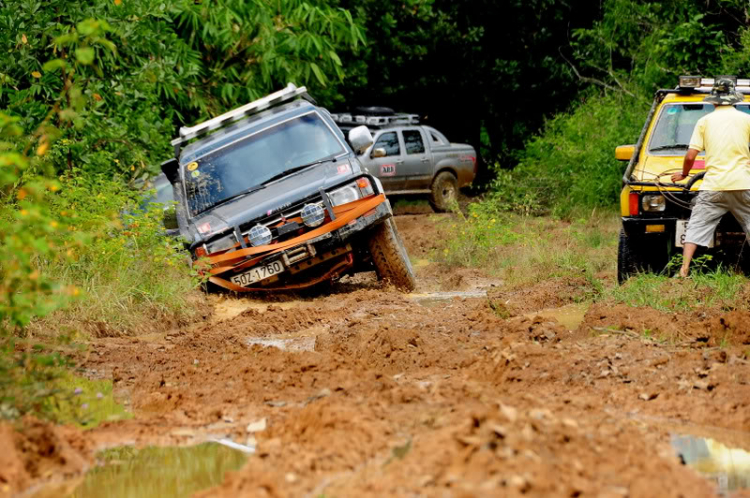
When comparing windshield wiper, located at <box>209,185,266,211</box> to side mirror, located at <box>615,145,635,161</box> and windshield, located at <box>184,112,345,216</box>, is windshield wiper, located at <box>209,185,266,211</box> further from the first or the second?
side mirror, located at <box>615,145,635,161</box>

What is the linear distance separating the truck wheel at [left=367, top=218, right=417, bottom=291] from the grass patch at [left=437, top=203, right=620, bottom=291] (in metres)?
1.08

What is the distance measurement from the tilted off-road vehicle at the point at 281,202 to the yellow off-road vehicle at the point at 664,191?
7.42 feet

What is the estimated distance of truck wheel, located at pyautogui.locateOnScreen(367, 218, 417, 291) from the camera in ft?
35.3

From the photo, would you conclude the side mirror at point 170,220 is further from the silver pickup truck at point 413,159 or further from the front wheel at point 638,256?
the silver pickup truck at point 413,159

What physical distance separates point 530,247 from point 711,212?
4.26 metres

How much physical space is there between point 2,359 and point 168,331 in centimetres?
370

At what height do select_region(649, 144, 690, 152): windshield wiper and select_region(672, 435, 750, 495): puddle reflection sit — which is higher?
select_region(649, 144, 690, 152): windshield wiper

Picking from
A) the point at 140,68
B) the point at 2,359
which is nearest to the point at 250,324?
the point at 2,359

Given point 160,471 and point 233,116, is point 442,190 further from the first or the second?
point 160,471

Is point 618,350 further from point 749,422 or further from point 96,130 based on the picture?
point 96,130

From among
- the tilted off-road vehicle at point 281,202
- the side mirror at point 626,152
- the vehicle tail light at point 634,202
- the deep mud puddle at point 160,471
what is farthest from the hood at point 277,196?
the deep mud puddle at point 160,471

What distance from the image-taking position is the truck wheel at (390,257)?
10.8m

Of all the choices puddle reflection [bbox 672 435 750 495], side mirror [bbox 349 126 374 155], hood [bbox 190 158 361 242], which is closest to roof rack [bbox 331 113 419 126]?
side mirror [bbox 349 126 374 155]

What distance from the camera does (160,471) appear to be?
5.27m
